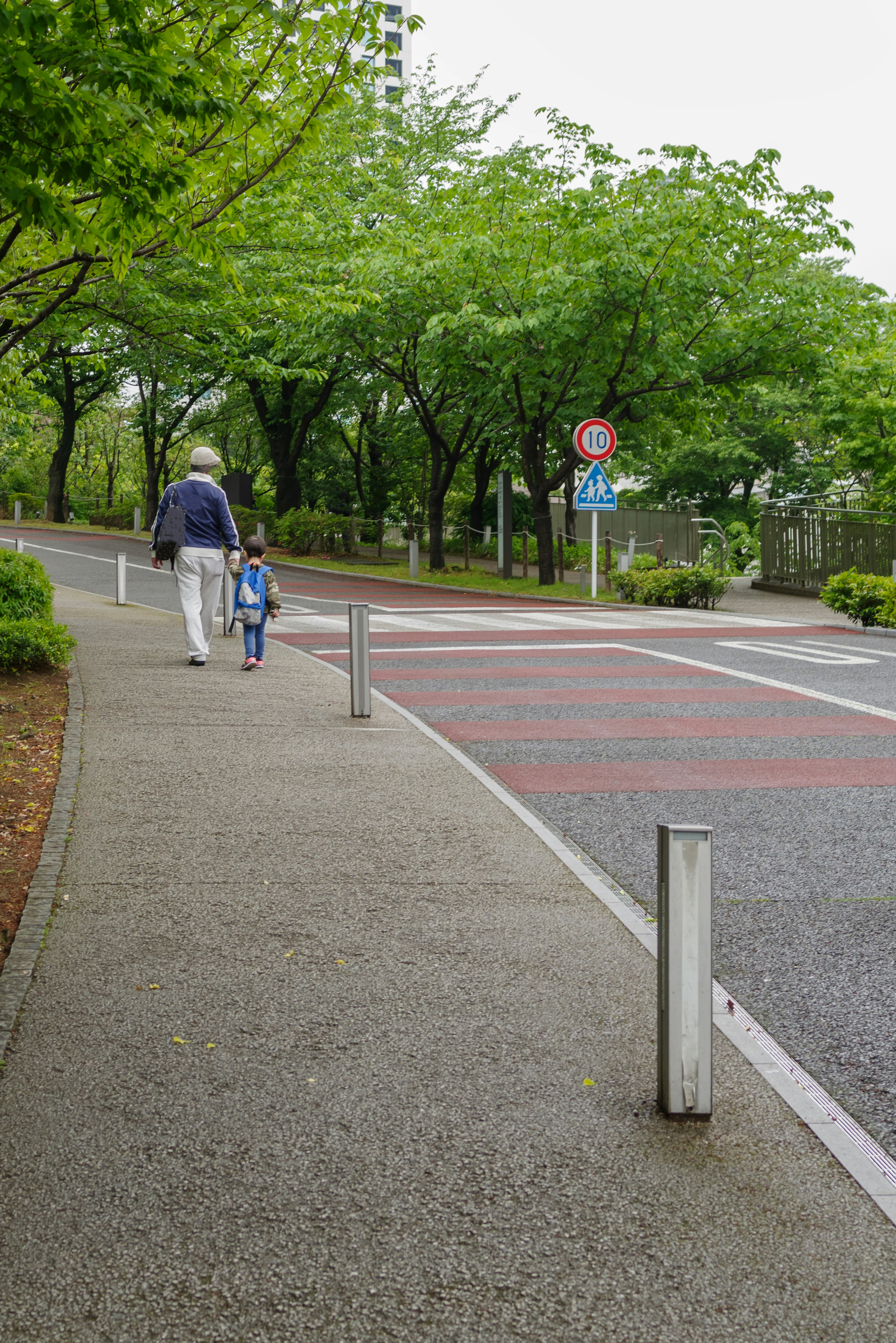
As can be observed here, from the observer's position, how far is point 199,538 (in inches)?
495

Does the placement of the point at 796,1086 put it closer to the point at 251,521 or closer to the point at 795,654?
the point at 795,654

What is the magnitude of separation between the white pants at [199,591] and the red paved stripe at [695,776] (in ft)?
15.8

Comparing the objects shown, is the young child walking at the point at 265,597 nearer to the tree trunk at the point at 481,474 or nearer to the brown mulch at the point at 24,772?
the brown mulch at the point at 24,772

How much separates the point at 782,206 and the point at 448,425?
13.4 meters

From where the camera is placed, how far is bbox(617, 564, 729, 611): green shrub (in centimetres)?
2392

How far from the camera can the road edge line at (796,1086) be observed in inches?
129

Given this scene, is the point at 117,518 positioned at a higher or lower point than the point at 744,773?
higher

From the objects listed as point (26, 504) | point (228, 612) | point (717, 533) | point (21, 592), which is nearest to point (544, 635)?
point (228, 612)

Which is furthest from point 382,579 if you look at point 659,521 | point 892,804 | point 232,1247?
point 232,1247

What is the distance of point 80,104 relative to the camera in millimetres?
5316

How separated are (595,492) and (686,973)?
2182 cm

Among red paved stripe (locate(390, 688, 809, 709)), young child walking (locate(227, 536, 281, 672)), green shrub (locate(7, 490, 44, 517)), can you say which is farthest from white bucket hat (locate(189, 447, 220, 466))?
green shrub (locate(7, 490, 44, 517))

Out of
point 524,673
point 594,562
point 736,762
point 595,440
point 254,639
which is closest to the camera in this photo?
point 736,762

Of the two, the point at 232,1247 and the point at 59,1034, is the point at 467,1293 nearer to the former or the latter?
the point at 232,1247
